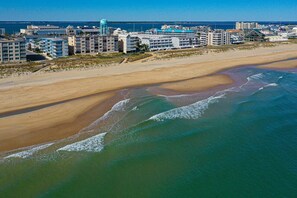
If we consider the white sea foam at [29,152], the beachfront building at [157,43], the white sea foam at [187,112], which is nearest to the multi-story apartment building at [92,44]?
the beachfront building at [157,43]

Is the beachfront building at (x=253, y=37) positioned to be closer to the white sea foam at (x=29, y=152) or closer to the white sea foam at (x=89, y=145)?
the white sea foam at (x=89, y=145)

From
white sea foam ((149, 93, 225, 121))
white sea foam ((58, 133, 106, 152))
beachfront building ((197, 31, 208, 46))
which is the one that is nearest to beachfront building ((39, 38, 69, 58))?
white sea foam ((149, 93, 225, 121))

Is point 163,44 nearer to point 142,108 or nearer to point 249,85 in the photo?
point 249,85

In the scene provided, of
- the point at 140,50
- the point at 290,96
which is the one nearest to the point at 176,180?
the point at 290,96

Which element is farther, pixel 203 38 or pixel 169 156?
pixel 203 38

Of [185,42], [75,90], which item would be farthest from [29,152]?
[185,42]

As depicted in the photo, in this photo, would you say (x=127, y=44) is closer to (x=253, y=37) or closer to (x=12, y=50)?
(x=12, y=50)

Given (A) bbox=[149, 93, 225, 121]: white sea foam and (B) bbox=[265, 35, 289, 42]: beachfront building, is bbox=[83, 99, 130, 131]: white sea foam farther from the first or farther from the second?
(B) bbox=[265, 35, 289, 42]: beachfront building
